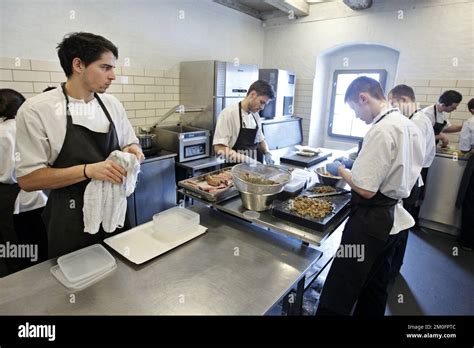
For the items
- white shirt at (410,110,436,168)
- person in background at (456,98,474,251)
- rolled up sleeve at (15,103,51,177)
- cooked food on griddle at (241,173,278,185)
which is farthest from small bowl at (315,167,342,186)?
person in background at (456,98,474,251)

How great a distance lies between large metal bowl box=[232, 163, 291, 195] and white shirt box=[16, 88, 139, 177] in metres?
0.87

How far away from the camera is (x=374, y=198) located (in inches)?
66.7

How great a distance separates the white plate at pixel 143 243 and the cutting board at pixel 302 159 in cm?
163

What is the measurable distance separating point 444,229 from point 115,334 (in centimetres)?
442

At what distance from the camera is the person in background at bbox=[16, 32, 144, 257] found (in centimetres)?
134

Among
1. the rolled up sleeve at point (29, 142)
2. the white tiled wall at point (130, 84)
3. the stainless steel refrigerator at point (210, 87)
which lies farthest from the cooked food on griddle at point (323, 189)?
the white tiled wall at point (130, 84)

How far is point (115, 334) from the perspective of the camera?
1.01 meters

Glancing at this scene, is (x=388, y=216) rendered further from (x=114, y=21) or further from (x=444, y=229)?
(x=114, y=21)

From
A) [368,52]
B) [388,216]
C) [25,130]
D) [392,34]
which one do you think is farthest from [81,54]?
[368,52]

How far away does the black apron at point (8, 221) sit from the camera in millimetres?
1987

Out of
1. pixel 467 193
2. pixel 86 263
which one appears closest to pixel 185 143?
pixel 86 263

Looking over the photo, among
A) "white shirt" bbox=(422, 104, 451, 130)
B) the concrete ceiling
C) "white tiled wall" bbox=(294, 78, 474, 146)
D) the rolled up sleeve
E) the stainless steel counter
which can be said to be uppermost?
the concrete ceiling

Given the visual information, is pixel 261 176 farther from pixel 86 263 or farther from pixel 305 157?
pixel 305 157

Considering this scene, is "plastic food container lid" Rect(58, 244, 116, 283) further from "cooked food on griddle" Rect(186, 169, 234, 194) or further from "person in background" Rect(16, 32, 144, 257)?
"cooked food on griddle" Rect(186, 169, 234, 194)
